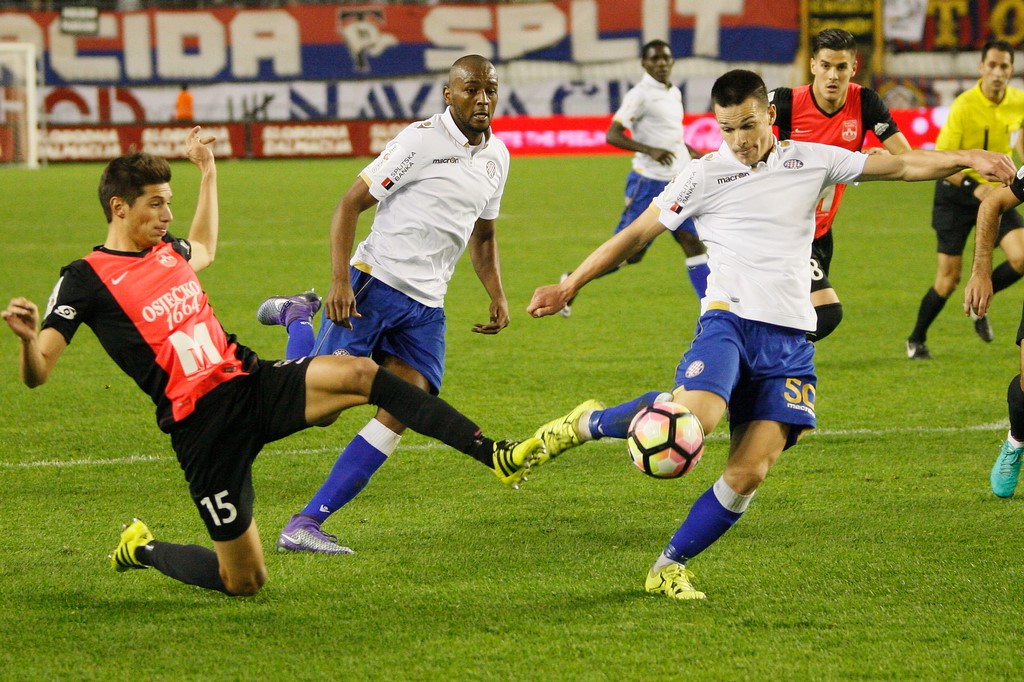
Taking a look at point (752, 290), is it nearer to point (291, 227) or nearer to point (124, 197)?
point (124, 197)

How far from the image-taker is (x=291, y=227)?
56.9 ft

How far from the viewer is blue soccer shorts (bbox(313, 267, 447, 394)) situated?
5.18m

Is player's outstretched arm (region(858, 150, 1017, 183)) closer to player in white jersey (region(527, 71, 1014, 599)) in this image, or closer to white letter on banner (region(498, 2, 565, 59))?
player in white jersey (region(527, 71, 1014, 599))

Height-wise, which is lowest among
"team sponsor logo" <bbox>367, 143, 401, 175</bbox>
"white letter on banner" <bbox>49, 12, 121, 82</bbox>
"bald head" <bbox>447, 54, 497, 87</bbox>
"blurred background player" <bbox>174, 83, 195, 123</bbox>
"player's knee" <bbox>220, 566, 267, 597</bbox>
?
"player's knee" <bbox>220, 566, 267, 597</bbox>

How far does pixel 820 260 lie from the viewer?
733 cm

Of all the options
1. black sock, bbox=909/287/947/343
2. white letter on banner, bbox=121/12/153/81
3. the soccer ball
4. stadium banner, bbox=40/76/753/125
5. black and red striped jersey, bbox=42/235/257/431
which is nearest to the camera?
the soccer ball

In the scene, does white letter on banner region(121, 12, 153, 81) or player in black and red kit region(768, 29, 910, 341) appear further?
white letter on banner region(121, 12, 153, 81)

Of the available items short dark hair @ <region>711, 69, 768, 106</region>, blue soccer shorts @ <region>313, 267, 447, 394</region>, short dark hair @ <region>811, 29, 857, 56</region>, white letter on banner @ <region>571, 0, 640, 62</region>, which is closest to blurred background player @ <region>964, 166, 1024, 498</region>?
short dark hair @ <region>711, 69, 768, 106</region>

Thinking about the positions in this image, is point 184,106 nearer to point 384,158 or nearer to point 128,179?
point 384,158

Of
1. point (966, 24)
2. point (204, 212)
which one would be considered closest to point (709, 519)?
point (204, 212)

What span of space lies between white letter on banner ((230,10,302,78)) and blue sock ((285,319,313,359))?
112 ft

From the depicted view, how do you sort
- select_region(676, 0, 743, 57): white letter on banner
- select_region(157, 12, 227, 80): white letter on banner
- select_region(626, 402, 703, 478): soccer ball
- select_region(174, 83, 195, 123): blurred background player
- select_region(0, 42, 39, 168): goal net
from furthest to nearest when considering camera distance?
select_region(157, 12, 227, 80): white letter on banner, select_region(676, 0, 743, 57): white letter on banner, select_region(174, 83, 195, 123): blurred background player, select_region(0, 42, 39, 168): goal net, select_region(626, 402, 703, 478): soccer ball

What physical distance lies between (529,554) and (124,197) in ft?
6.71

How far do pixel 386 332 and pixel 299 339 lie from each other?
17.7 inches
